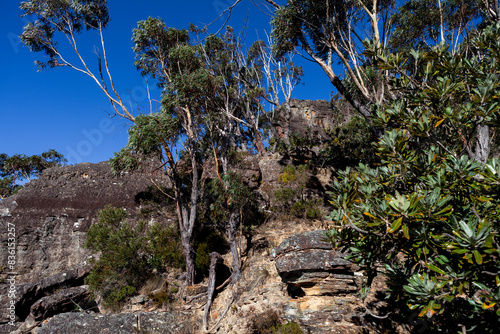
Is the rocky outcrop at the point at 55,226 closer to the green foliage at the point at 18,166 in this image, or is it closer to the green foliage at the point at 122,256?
the green foliage at the point at 122,256

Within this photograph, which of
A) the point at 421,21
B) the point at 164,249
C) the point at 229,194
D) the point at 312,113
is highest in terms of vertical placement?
the point at 312,113

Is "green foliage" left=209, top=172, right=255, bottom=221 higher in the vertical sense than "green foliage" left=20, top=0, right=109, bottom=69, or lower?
lower

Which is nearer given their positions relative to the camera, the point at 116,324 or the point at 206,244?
the point at 116,324

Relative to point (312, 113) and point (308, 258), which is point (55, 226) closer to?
point (308, 258)

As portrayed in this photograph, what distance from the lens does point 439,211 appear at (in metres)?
3.18

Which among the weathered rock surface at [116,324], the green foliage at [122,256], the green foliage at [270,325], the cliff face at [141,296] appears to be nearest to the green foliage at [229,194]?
the cliff face at [141,296]

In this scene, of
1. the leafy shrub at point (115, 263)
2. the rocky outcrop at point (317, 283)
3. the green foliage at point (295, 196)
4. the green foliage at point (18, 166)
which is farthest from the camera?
the green foliage at point (18, 166)

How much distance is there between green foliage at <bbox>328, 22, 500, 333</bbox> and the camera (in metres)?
3.09

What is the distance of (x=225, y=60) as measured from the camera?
748 inches

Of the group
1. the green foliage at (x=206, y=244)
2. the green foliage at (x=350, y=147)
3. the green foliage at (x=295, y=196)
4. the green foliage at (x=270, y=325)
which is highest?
the green foliage at (x=350, y=147)

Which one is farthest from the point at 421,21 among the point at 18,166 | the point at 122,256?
the point at 18,166

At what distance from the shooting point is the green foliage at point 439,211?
3.09 meters

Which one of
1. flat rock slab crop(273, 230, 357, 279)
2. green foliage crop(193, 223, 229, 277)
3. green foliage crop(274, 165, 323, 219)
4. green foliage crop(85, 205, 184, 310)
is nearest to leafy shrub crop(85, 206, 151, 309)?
green foliage crop(85, 205, 184, 310)

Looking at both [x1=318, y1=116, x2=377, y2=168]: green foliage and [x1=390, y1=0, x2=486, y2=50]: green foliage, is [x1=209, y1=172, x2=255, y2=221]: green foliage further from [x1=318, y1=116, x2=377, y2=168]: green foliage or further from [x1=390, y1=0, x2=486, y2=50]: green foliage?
[x1=390, y1=0, x2=486, y2=50]: green foliage
